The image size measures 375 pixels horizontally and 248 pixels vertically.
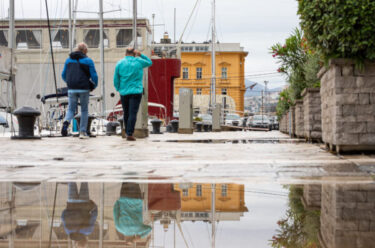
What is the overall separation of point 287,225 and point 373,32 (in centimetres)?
421

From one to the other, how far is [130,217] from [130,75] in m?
8.17

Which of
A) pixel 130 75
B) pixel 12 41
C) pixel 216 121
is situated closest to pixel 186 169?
pixel 130 75

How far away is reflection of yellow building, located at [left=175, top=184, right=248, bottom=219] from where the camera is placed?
2880 mm

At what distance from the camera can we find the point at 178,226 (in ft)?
7.73

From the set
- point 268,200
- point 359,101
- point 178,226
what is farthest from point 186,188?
point 359,101

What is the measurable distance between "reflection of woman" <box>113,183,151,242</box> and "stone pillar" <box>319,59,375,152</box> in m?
3.31

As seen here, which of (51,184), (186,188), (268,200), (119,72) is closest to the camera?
(268,200)

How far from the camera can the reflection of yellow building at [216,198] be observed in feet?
9.45

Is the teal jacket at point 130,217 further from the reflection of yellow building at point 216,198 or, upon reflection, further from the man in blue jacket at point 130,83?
the man in blue jacket at point 130,83

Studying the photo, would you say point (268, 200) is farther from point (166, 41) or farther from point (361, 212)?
point (166, 41)

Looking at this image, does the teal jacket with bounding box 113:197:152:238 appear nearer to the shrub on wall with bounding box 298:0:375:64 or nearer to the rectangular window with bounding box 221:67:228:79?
the shrub on wall with bounding box 298:0:375:64

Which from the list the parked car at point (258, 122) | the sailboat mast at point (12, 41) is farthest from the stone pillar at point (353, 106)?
the parked car at point (258, 122)

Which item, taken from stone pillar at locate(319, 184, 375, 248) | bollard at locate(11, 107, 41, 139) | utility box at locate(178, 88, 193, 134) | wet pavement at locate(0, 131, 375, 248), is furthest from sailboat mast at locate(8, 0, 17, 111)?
stone pillar at locate(319, 184, 375, 248)

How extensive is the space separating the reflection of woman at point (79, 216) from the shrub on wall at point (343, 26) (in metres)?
3.81
